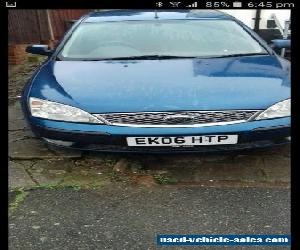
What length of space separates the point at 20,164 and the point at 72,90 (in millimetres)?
792

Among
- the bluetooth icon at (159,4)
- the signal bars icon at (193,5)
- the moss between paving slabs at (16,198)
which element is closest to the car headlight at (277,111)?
the signal bars icon at (193,5)

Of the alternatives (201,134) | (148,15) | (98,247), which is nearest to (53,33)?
(148,15)

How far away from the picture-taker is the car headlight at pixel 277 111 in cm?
283

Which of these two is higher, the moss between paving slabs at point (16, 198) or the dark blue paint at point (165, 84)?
the dark blue paint at point (165, 84)

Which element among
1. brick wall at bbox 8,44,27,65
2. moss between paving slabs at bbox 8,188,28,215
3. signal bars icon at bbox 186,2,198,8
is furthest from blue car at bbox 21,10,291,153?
brick wall at bbox 8,44,27,65

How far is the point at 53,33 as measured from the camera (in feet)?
26.9

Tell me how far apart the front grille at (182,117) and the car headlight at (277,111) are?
0.10 meters

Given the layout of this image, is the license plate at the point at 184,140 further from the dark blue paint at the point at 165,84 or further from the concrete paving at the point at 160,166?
the concrete paving at the point at 160,166

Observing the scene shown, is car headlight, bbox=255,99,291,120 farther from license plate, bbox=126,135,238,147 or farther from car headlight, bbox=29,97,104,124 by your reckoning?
car headlight, bbox=29,97,104,124

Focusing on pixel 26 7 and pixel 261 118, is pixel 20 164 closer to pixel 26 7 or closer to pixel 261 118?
pixel 26 7

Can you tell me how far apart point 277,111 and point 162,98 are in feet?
2.74

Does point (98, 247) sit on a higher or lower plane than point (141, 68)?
lower

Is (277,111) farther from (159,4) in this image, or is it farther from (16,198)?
(16,198)

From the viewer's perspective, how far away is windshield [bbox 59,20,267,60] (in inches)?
142
